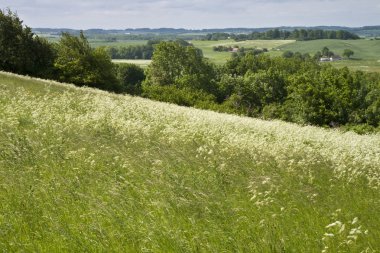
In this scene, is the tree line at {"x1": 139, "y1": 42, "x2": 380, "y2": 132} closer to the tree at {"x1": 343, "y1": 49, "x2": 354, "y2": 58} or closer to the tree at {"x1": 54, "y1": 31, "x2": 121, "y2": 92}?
the tree at {"x1": 54, "y1": 31, "x2": 121, "y2": 92}

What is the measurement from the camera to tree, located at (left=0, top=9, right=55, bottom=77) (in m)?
43.5

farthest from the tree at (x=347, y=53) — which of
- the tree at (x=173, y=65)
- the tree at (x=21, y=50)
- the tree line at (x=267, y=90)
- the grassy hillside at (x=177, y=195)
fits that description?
the grassy hillside at (x=177, y=195)

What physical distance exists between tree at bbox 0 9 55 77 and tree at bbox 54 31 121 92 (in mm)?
1807

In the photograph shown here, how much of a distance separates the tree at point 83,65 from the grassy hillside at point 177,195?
1535 inches

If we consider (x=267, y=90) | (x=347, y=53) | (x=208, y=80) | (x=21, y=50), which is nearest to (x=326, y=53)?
(x=347, y=53)

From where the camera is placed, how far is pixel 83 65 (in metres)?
48.7

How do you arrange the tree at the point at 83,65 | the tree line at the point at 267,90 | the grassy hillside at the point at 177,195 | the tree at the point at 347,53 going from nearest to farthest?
the grassy hillside at the point at 177,195 → the tree at the point at 83,65 → the tree line at the point at 267,90 → the tree at the point at 347,53

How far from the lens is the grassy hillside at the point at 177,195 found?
4.65 m

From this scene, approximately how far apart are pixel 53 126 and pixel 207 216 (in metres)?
5.23

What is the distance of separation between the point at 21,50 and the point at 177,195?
144 ft

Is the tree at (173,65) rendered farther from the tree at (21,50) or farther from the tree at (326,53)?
the tree at (326,53)

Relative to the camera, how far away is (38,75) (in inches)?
1812

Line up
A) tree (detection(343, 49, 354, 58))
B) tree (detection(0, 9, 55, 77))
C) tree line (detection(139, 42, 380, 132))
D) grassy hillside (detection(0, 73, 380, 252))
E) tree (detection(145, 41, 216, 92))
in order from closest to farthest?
1. grassy hillside (detection(0, 73, 380, 252))
2. tree (detection(0, 9, 55, 77))
3. tree line (detection(139, 42, 380, 132))
4. tree (detection(145, 41, 216, 92))
5. tree (detection(343, 49, 354, 58))

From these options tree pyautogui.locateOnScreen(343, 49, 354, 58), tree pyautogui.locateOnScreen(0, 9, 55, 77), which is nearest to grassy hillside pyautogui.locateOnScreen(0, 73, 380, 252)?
tree pyautogui.locateOnScreen(0, 9, 55, 77)
